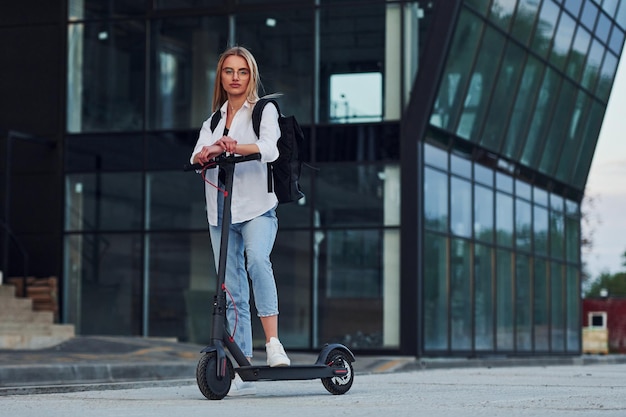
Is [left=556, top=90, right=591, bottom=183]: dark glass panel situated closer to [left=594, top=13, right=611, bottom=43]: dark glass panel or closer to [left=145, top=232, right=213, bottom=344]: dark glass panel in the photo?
[left=594, top=13, right=611, bottom=43]: dark glass panel

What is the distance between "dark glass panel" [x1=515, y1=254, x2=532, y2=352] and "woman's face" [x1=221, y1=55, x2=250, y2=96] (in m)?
20.1

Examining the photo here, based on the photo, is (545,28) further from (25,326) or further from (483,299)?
(25,326)

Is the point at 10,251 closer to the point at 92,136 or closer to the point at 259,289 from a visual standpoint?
the point at 92,136

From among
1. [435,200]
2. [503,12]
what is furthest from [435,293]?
[503,12]

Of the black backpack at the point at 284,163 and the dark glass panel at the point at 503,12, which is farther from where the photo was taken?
the dark glass panel at the point at 503,12

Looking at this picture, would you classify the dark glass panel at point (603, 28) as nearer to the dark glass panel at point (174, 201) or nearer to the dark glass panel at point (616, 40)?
the dark glass panel at point (616, 40)

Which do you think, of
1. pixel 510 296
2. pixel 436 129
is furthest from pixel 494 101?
pixel 510 296

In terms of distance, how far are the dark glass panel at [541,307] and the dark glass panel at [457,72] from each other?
648 cm

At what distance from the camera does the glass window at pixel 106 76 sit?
23.0 metres

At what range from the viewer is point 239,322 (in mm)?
6859

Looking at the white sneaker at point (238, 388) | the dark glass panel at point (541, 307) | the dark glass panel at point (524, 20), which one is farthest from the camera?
the dark glass panel at point (541, 307)

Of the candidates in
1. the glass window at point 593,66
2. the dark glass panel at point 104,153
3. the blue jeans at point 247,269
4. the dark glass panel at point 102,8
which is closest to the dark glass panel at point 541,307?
the glass window at point 593,66

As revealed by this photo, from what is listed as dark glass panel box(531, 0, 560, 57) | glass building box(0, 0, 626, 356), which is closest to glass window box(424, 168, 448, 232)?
glass building box(0, 0, 626, 356)

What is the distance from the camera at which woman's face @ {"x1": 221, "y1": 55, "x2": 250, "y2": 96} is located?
683cm
